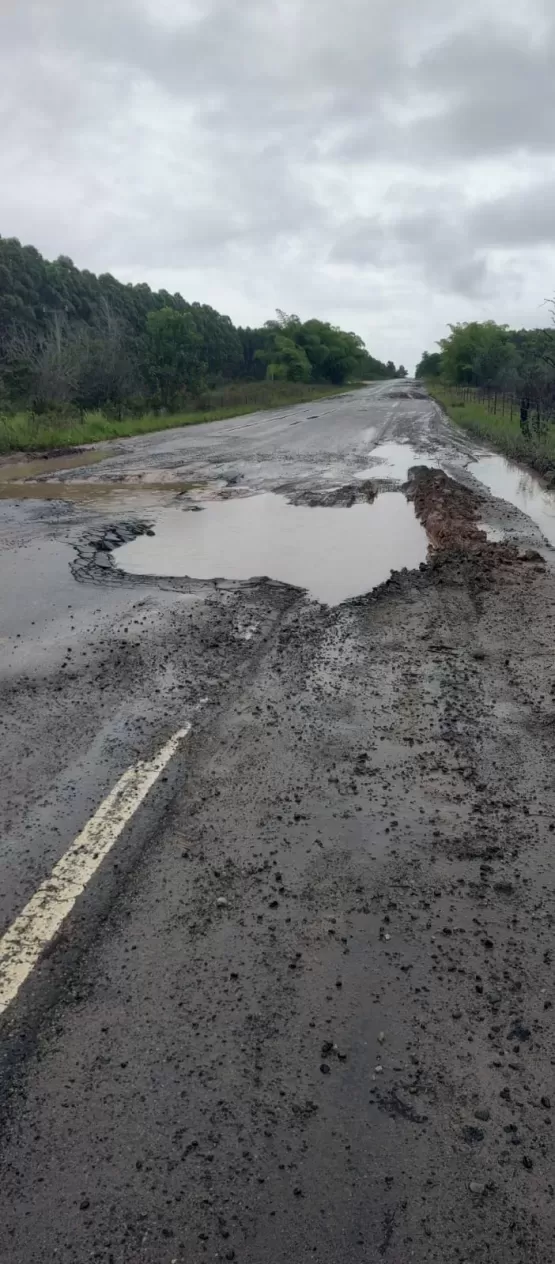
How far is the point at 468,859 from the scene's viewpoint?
311 centimetres

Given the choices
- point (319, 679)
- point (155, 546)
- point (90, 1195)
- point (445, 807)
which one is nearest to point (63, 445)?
point (155, 546)

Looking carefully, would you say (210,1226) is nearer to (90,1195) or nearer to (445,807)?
(90,1195)

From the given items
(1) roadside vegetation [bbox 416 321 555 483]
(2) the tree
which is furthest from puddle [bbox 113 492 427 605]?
(2) the tree

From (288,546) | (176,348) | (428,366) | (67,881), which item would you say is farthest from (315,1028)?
(428,366)

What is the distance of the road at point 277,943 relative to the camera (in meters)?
1.83

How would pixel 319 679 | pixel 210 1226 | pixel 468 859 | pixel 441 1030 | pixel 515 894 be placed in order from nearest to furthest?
pixel 210 1226
pixel 441 1030
pixel 515 894
pixel 468 859
pixel 319 679

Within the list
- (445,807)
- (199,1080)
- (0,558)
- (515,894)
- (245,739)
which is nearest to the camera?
(199,1080)

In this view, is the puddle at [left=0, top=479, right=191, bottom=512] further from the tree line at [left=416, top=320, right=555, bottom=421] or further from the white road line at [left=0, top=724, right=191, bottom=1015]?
the tree line at [left=416, top=320, right=555, bottom=421]

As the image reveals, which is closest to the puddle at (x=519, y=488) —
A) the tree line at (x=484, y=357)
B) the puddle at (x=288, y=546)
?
the puddle at (x=288, y=546)

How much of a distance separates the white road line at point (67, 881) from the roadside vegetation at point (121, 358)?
701 inches

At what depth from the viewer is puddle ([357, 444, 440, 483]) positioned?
52.0ft

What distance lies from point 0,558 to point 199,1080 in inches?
A: 288

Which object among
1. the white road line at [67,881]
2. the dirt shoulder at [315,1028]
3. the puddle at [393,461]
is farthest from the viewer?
the puddle at [393,461]

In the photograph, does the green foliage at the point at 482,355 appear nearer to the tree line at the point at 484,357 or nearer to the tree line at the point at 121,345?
the tree line at the point at 484,357
